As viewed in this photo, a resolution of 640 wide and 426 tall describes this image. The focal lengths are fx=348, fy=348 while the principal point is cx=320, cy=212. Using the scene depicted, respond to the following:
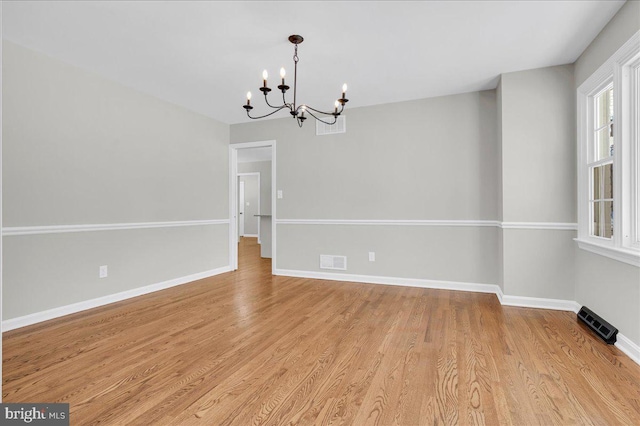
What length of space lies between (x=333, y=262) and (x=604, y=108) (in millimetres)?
3319

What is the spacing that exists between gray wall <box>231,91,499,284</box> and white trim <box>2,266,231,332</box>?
4.72 ft

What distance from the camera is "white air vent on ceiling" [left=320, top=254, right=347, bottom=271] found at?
478 cm

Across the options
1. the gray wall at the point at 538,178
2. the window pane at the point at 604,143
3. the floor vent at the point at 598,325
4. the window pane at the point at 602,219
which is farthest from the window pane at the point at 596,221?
the floor vent at the point at 598,325

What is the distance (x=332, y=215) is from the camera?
15.9 ft

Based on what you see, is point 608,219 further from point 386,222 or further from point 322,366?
point 322,366

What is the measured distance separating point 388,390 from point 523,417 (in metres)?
0.69

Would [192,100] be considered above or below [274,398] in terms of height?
above

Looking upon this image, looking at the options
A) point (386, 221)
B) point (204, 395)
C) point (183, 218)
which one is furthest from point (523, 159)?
point (183, 218)

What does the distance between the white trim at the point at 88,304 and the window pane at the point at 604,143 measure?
186 inches

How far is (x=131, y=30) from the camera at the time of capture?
109 inches

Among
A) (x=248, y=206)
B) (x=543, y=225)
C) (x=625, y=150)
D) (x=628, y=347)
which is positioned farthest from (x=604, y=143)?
(x=248, y=206)

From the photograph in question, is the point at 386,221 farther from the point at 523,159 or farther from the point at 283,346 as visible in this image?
the point at 283,346

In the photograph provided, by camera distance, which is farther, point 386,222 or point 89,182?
point 386,222

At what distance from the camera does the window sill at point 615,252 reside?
7.69ft
